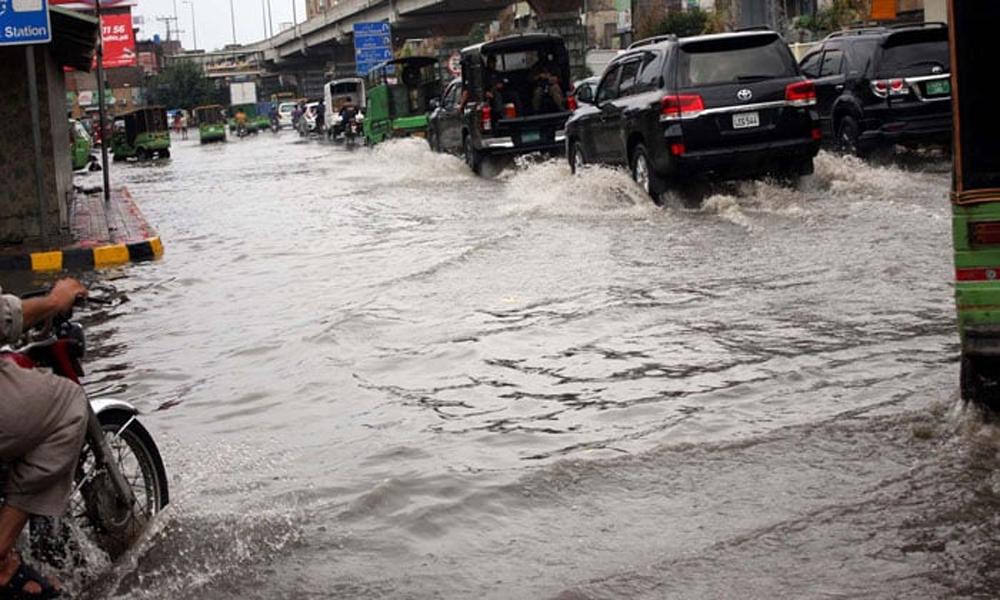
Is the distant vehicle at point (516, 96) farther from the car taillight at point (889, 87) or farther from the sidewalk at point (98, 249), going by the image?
the car taillight at point (889, 87)

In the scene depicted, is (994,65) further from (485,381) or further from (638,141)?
(638,141)

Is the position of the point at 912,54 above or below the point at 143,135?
below

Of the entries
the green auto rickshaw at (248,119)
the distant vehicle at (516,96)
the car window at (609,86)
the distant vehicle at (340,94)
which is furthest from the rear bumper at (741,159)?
the green auto rickshaw at (248,119)

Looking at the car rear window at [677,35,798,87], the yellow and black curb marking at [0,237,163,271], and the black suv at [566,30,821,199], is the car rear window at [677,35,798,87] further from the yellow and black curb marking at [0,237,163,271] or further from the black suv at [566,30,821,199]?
the yellow and black curb marking at [0,237,163,271]

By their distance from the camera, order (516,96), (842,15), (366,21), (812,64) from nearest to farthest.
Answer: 1. (812,64)
2. (516,96)
3. (842,15)
4. (366,21)

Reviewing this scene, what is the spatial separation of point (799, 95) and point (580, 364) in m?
7.98

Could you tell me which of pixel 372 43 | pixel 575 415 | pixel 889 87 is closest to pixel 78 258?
pixel 889 87

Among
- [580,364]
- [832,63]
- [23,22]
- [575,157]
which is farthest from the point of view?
[575,157]

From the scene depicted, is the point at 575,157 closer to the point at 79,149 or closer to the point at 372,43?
the point at 79,149

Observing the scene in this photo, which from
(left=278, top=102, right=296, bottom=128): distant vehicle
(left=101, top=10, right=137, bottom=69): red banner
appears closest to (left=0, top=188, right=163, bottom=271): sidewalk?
(left=101, top=10, right=137, bottom=69): red banner

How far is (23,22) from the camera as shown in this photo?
584 inches

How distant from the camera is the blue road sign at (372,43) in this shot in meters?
59.5

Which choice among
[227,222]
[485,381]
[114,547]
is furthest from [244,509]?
[227,222]

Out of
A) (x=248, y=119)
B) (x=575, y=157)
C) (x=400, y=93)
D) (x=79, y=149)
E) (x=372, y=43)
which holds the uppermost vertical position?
(x=372, y=43)
